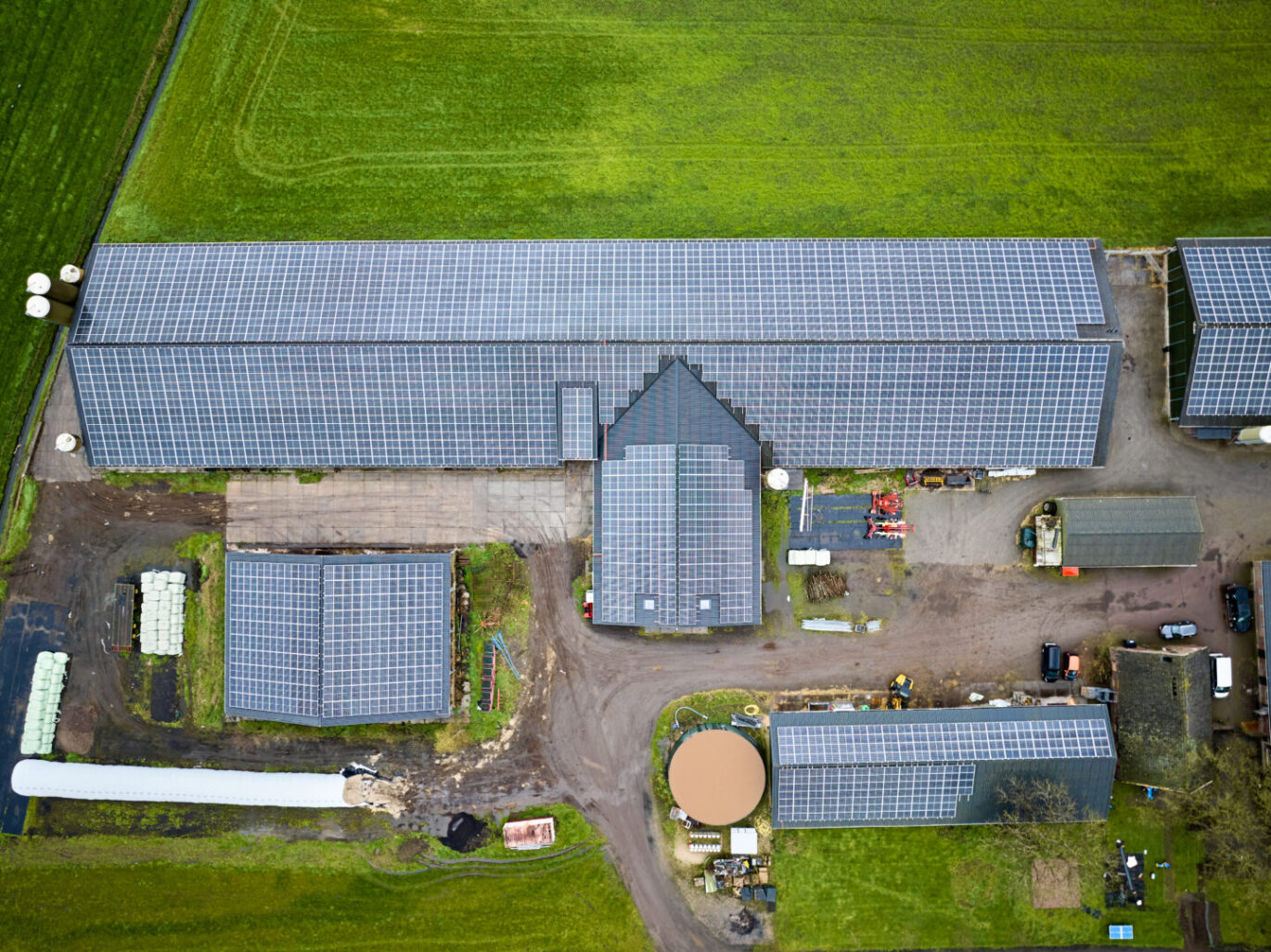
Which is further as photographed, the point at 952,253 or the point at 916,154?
the point at 916,154

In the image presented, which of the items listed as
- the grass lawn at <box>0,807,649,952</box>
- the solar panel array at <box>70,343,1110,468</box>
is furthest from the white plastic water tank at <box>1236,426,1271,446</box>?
the grass lawn at <box>0,807,649,952</box>

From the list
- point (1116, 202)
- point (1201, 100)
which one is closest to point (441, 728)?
point (1116, 202)

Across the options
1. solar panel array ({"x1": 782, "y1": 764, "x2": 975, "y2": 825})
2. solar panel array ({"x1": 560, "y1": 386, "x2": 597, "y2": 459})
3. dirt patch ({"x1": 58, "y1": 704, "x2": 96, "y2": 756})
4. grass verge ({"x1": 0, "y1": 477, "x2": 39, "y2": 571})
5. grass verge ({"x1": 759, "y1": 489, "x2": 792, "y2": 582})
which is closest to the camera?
solar panel array ({"x1": 782, "y1": 764, "x2": 975, "y2": 825})

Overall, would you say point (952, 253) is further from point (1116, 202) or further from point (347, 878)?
point (347, 878)

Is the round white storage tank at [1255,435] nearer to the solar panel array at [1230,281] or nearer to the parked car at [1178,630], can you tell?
the solar panel array at [1230,281]

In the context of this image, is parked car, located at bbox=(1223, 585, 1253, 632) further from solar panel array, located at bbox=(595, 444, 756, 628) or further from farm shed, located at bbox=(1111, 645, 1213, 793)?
solar panel array, located at bbox=(595, 444, 756, 628)
